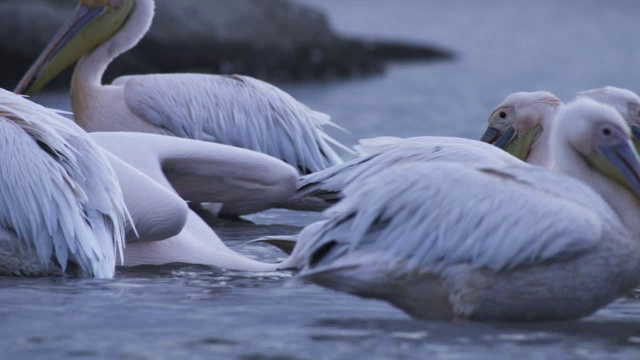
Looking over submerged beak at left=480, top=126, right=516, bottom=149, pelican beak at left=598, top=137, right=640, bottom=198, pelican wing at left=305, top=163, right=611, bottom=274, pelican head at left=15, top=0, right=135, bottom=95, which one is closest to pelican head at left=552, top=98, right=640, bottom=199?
pelican beak at left=598, top=137, right=640, bottom=198

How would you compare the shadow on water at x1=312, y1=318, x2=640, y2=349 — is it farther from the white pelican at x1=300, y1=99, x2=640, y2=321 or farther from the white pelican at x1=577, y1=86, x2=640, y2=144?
the white pelican at x1=577, y1=86, x2=640, y2=144

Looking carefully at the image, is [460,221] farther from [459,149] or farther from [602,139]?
[459,149]

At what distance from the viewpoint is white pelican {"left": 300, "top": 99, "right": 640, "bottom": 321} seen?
4.27 m

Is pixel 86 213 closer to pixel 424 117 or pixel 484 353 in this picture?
pixel 484 353

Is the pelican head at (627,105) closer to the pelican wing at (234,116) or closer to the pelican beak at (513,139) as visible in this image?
the pelican beak at (513,139)

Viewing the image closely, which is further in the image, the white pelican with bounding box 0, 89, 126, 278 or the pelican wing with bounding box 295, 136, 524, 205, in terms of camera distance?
the pelican wing with bounding box 295, 136, 524, 205

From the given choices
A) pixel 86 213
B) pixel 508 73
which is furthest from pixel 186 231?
pixel 508 73

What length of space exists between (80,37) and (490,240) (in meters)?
4.55

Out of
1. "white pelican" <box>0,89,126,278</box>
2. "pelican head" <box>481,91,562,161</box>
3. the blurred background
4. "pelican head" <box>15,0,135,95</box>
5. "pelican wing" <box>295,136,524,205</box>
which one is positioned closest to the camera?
"white pelican" <box>0,89,126,278</box>

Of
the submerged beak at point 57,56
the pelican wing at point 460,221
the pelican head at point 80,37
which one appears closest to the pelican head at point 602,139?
the pelican wing at point 460,221

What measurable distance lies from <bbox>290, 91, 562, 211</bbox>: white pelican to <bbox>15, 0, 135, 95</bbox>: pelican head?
1714 mm

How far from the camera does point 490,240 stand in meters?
4.31

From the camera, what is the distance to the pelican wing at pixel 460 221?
4.25 m

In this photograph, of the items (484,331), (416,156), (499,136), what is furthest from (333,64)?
(484,331)
